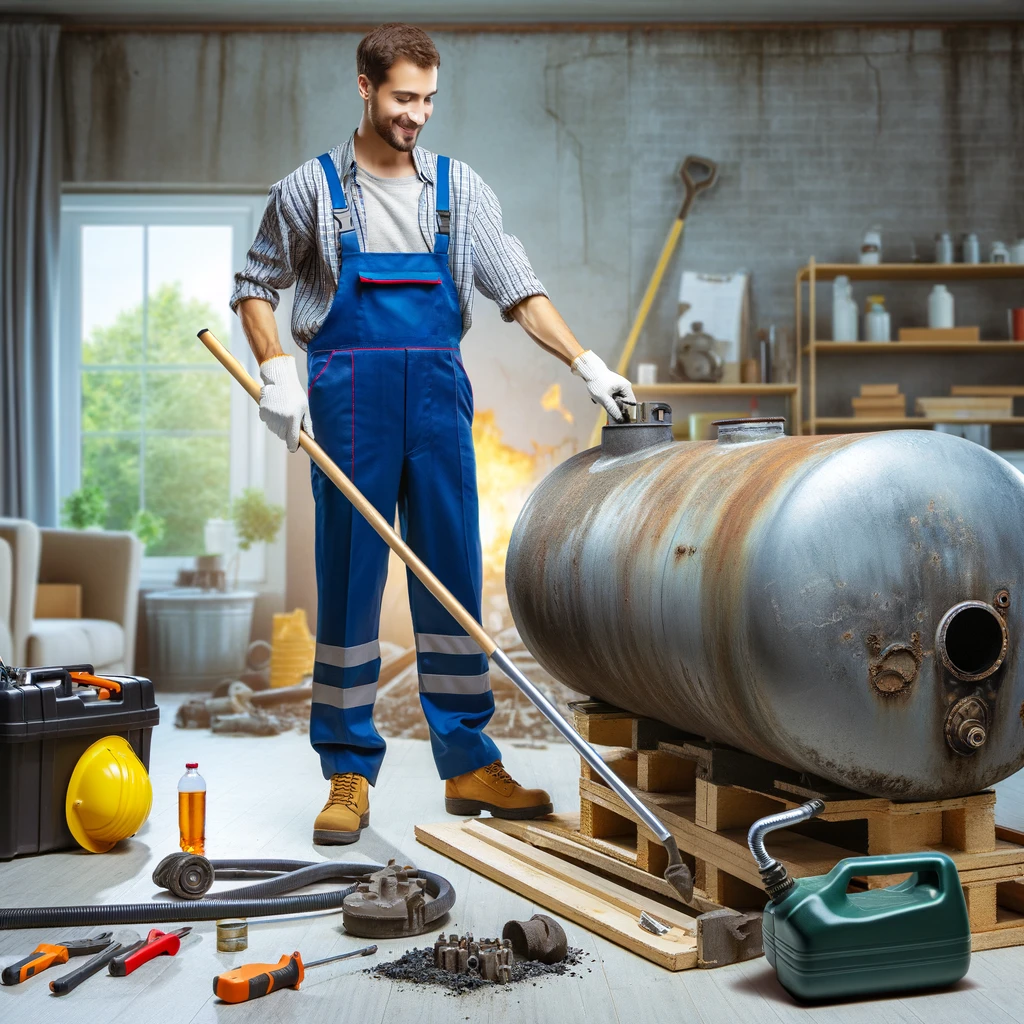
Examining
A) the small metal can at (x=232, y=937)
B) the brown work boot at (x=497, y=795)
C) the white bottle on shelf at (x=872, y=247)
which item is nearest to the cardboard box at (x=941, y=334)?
the white bottle on shelf at (x=872, y=247)

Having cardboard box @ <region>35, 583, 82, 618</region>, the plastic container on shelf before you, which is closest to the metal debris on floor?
cardboard box @ <region>35, 583, 82, 618</region>

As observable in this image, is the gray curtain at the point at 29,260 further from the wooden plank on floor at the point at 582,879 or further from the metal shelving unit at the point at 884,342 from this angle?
the wooden plank on floor at the point at 582,879

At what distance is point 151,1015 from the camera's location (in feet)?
5.32

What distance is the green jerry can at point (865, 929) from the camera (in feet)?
5.34

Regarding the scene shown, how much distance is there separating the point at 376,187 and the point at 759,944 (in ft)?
6.02

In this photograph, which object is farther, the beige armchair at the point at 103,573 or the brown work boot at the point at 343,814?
the beige armchair at the point at 103,573

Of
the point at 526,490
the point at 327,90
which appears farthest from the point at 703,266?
the point at 327,90

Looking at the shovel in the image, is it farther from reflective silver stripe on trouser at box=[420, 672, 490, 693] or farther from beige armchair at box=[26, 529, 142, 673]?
beige armchair at box=[26, 529, 142, 673]

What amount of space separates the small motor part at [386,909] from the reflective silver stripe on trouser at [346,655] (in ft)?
2.51

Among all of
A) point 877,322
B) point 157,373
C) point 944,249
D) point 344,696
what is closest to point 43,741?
point 344,696

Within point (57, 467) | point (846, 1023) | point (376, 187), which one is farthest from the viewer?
point (57, 467)

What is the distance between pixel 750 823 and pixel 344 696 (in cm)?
103

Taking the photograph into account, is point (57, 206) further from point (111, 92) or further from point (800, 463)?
point (800, 463)

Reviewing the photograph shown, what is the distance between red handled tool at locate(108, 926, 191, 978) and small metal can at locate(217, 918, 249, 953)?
7cm
